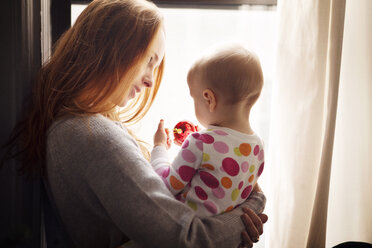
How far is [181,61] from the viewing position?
1511 mm

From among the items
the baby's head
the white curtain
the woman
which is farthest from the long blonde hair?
the white curtain

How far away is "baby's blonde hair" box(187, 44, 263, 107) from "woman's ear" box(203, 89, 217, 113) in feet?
0.04

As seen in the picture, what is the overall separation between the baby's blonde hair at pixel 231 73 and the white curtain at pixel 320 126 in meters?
0.35

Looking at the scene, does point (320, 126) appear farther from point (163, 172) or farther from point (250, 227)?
point (163, 172)

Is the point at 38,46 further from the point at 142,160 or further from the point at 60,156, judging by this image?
the point at 142,160

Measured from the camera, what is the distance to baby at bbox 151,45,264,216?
0.95 meters

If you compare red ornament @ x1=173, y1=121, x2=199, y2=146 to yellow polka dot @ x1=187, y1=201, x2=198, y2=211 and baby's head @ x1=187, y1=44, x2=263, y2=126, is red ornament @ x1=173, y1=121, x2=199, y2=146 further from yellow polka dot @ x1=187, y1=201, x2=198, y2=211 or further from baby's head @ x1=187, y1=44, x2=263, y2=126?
yellow polka dot @ x1=187, y1=201, x2=198, y2=211

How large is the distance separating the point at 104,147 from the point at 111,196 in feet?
0.44

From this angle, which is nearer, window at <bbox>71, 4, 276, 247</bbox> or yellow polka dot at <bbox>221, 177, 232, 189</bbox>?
yellow polka dot at <bbox>221, 177, 232, 189</bbox>

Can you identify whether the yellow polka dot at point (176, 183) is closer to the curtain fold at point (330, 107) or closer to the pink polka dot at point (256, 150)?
the pink polka dot at point (256, 150)

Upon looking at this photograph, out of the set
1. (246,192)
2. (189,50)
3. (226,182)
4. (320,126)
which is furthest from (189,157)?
(189,50)

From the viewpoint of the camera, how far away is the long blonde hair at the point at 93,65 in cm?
92

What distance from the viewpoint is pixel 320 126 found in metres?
1.25

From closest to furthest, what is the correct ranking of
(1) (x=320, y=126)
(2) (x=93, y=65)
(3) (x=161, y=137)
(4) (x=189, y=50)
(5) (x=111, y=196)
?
1. (5) (x=111, y=196)
2. (2) (x=93, y=65)
3. (3) (x=161, y=137)
4. (1) (x=320, y=126)
5. (4) (x=189, y=50)
